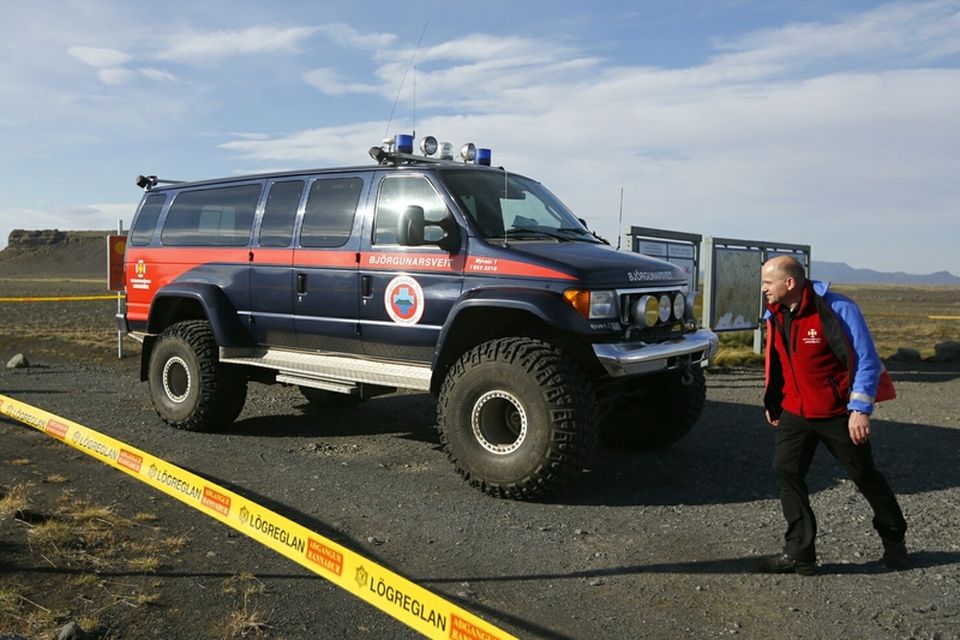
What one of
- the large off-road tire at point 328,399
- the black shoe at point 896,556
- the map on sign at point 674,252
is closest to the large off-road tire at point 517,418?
the black shoe at point 896,556

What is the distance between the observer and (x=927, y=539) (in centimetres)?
494

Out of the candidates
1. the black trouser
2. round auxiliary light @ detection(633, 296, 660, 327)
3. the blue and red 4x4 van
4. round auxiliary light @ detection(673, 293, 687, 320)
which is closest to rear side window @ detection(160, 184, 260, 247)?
the blue and red 4x4 van

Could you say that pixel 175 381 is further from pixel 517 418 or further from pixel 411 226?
pixel 517 418

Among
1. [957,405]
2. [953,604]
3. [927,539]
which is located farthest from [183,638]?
[957,405]

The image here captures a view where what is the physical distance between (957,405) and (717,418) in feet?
11.2

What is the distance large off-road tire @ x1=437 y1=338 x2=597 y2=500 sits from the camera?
541 centimetres

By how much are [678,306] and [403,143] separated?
2.68 m

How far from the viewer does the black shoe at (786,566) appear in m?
4.36

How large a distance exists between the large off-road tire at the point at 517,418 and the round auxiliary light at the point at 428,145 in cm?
224

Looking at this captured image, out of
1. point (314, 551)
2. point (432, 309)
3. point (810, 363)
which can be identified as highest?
point (432, 309)

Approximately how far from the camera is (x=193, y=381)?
767 centimetres

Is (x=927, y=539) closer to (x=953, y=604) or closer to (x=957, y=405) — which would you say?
(x=953, y=604)

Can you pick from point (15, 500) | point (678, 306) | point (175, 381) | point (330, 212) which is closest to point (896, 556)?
point (678, 306)

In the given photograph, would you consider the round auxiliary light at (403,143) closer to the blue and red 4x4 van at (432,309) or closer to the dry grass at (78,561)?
the blue and red 4x4 van at (432,309)
